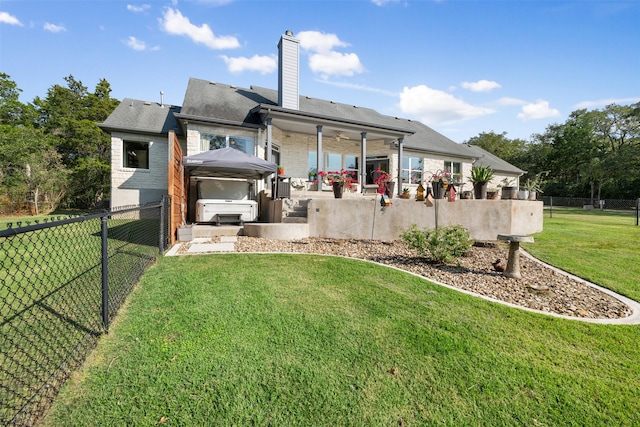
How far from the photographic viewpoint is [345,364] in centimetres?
220

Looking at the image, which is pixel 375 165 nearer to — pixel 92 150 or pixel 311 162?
pixel 311 162

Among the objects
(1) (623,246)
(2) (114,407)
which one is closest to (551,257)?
(1) (623,246)

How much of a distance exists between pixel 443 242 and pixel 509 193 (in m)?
5.21

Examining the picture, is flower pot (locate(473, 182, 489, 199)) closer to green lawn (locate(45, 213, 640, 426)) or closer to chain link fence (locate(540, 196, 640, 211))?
green lawn (locate(45, 213, 640, 426))

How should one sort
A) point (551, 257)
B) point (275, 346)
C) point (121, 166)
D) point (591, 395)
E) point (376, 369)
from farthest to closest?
point (121, 166) < point (551, 257) < point (275, 346) < point (376, 369) < point (591, 395)

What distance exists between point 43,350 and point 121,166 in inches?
490

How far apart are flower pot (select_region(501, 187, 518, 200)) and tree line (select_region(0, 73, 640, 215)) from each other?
39.3 feet

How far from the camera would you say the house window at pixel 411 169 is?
54.0 feet

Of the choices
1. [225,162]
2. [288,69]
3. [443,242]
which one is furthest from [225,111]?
[443,242]

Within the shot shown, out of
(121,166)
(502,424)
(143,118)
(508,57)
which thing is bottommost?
(502,424)

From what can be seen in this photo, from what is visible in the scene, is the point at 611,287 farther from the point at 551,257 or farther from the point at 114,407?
the point at 114,407

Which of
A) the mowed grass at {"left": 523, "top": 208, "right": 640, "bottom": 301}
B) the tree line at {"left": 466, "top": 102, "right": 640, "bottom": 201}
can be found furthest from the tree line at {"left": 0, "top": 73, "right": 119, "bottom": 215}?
the tree line at {"left": 466, "top": 102, "right": 640, "bottom": 201}

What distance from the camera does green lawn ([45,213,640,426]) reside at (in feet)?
Result: 5.78

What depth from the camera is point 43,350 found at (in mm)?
2268
